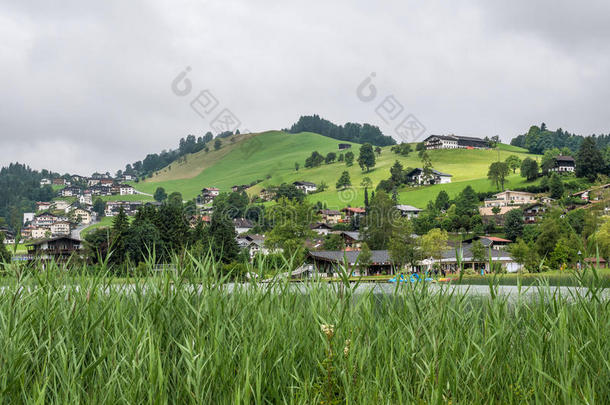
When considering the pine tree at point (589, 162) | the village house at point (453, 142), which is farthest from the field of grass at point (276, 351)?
the village house at point (453, 142)

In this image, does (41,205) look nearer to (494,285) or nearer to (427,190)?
(427,190)

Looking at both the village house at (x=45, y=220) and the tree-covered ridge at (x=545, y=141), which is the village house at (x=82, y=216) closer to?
the village house at (x=45, y=220)

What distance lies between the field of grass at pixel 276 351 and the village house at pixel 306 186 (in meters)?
142

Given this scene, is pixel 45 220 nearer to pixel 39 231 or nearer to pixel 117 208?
pixel 39 231

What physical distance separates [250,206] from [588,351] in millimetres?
132561

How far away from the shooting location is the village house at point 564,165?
414ft

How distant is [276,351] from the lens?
323 cm

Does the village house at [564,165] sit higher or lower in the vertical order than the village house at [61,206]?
higher

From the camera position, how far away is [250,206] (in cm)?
13488

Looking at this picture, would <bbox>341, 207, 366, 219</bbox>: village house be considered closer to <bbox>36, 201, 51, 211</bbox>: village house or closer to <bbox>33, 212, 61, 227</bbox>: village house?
<bbox>33, 212, 61, 227</bbox>: village house

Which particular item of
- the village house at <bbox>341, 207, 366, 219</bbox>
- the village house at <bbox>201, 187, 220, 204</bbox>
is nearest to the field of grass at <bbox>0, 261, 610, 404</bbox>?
the village house at <bbox>341, 207, 366, 219</bbox>

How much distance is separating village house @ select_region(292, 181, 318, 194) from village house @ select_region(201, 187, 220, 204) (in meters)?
27.3

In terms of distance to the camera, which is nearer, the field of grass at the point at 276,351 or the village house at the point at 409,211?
the field of grass at the point at 276,351

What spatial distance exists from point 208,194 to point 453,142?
8390 cm
